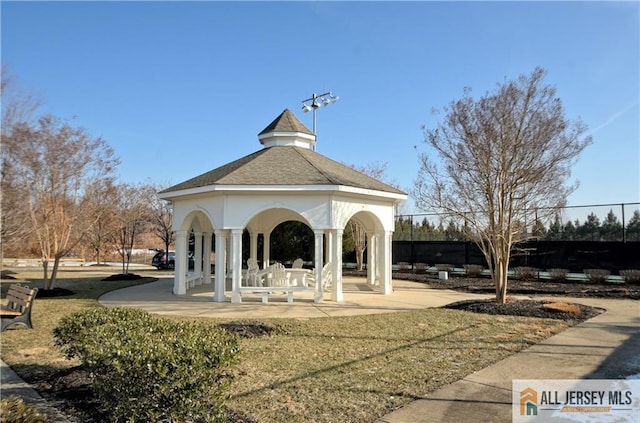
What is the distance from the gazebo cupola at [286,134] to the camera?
18734mm

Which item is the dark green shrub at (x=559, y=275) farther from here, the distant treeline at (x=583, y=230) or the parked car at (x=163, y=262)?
the parked car at (x=163, y=262)

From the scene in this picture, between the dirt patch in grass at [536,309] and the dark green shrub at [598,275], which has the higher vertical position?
the dark green shrub at [598,275]

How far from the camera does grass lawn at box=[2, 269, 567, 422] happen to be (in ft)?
17.6

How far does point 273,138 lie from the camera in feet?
61.7

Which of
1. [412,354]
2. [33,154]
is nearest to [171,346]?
[412,354]

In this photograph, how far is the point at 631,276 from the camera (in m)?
18.4

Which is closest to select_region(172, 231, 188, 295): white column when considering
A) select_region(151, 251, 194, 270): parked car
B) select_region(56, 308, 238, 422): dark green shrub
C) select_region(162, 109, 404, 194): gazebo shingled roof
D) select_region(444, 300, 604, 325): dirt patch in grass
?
select_region(162, 109, 404, 194): gazebo shingled roof

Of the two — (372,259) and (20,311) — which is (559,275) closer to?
(372,259)

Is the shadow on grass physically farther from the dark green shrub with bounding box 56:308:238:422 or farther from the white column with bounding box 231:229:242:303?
the dark green shrub with bounding box 56:308:238:422

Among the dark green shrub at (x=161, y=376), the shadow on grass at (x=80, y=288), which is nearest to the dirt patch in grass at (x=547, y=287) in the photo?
the shadow on grass at (x=80, y=288)

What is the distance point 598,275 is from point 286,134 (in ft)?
49.3

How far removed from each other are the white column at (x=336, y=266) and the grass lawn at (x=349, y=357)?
300cm

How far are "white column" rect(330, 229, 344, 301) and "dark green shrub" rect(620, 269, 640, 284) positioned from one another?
1286 centimetres

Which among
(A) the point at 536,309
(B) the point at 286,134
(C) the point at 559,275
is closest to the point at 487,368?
(A) the point at 536,309
